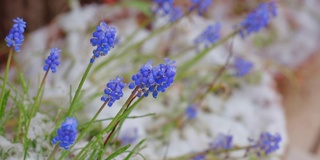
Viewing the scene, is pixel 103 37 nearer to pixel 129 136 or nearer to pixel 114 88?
pixel 114 88

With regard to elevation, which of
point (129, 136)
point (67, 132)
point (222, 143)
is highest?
point (129, 136)

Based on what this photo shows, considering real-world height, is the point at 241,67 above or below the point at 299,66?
below

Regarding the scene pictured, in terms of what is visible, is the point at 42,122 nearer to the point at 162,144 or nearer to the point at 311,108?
the point at 162,144

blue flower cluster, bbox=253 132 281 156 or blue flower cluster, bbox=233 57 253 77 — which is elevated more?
blue flower cluster, bbox=233 57 253 77

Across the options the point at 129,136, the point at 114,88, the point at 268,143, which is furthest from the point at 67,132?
the point at 129,136

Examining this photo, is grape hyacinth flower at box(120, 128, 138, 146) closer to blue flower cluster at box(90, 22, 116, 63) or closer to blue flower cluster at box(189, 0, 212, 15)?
blue flower cluster at box(189, 0, 212, 15)

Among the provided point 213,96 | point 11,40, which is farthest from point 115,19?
point 11,40

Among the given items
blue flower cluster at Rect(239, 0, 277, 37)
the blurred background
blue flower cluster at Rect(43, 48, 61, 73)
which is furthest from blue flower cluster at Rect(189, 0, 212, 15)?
the blurred background

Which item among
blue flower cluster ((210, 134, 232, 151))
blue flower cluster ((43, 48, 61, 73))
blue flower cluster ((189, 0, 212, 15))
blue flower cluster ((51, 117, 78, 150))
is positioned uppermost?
blue flower cluster ((189, 0, 212, 15))
